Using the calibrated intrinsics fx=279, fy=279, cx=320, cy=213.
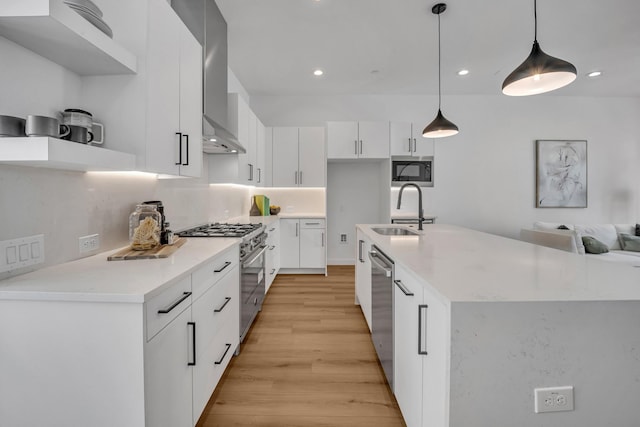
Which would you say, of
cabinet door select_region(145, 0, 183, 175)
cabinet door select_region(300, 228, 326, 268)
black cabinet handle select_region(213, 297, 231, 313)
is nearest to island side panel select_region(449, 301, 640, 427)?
black cabinet handle select_region(213, 297, 231, 313)

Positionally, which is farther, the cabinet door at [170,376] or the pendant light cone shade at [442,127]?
the pendant light cone shade at [442,127]

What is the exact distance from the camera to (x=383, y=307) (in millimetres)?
1770

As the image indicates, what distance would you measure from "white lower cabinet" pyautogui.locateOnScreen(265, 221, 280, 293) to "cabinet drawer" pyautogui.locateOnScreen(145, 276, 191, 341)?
6.71 feet

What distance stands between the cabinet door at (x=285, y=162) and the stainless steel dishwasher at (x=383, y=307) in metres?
2.63

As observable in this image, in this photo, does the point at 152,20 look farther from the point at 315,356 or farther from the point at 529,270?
the point at 315,356

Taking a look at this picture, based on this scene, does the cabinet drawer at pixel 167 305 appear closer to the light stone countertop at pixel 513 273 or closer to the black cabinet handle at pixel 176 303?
the black cabinet handle at pixel 176 303

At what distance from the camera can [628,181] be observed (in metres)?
4.84

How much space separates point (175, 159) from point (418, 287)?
1.53 meters

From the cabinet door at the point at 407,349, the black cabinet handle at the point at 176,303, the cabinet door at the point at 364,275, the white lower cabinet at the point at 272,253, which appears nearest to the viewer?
the black cabinet handle at the point at 176,303

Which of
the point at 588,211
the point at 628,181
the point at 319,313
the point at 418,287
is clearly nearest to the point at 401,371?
the point at 418,287

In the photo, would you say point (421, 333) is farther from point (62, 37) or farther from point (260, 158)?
point (260, 158)

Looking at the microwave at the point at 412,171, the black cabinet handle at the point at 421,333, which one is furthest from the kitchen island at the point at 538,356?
the microwave at the point at 412,171

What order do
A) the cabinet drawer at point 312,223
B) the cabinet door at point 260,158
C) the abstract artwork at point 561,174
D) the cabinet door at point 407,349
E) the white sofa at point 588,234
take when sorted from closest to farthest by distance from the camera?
the cabinet door at point 407,349 < the white sofa at point 588,234 < the cabinet door at point 260,158 < the cabinet drawer at point 312,223 < the abstract artwork at point 561,174

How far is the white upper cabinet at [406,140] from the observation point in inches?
174
